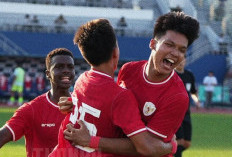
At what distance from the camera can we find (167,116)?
4.28 m

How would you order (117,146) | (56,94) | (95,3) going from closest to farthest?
(117,146), (56,94), (95,3)

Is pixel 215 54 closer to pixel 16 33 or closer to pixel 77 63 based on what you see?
pixel 77 63

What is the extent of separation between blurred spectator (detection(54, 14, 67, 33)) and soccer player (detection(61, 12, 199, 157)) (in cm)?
2601

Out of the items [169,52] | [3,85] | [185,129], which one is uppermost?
[169,52]

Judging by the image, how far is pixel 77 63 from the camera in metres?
29.4

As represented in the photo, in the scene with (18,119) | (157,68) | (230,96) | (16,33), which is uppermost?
(157,68)

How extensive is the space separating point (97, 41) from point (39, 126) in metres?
1.71

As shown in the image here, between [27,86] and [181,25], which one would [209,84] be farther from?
[181,25]

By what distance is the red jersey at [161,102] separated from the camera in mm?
4277

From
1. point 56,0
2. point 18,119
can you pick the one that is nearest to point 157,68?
point 18,119

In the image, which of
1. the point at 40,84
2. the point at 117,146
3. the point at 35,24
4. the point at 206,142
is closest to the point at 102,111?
the point at 117,146

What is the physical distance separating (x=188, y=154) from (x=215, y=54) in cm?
1952

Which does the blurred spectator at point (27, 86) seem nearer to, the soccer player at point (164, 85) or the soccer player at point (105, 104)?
the soccer player at point (164, 85)

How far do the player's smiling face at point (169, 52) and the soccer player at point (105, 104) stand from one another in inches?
15.0
